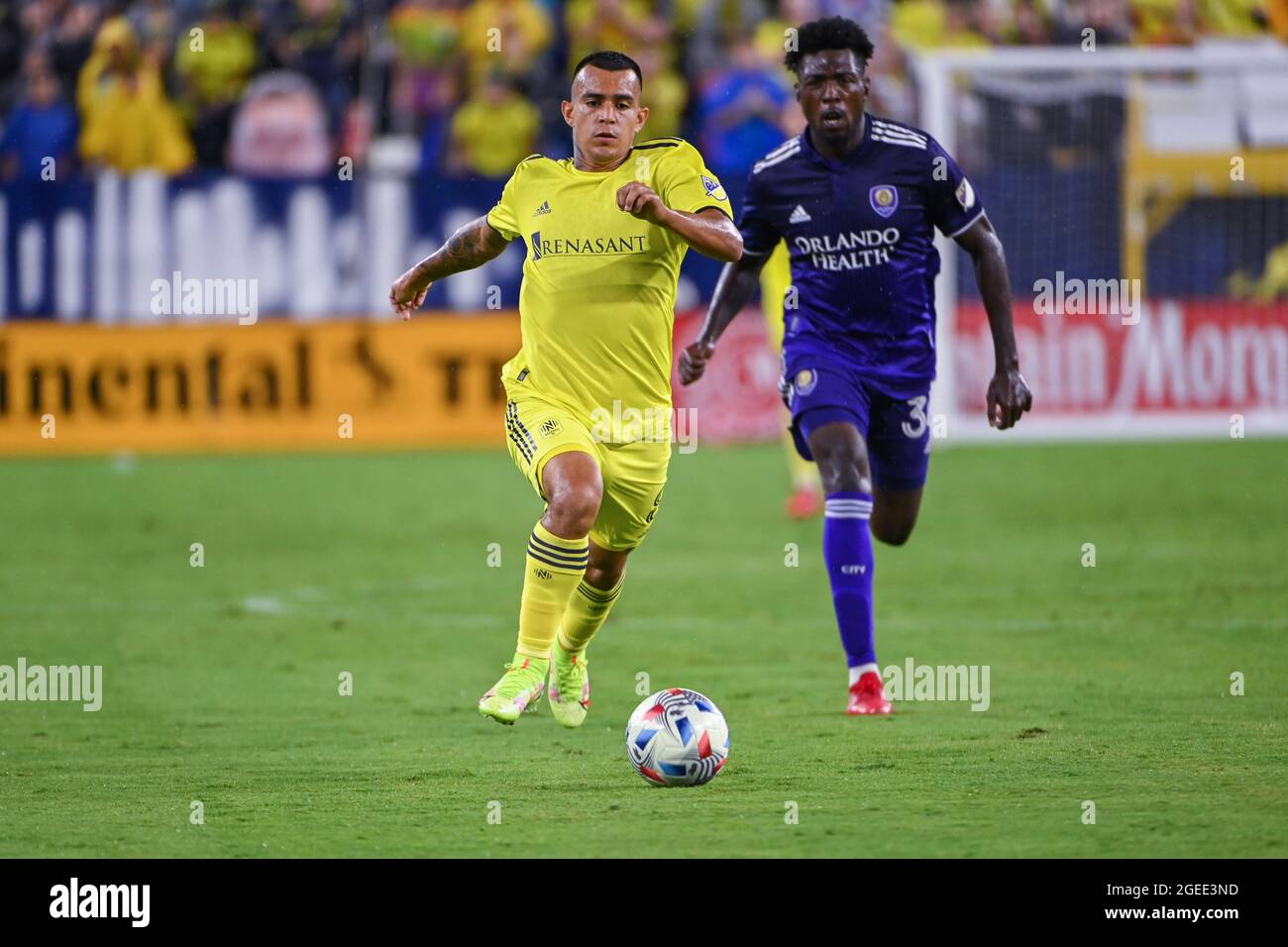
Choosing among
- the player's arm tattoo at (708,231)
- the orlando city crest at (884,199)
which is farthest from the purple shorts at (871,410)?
the player's arm tattoo at (708,231)

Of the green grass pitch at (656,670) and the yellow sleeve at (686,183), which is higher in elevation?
the yellow sleeve at (686,183)

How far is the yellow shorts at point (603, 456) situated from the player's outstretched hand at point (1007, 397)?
123 centimetres

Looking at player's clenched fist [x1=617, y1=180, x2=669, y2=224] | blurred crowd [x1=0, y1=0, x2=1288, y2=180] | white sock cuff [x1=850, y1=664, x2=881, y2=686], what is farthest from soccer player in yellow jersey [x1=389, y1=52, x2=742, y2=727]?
blurred crowd [x1=0, y1=0, x2=1288, y2=180]

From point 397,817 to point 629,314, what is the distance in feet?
7.07

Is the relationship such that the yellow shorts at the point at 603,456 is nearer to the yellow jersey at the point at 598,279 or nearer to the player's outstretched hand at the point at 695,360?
the yellow jersey at the point at 598,279

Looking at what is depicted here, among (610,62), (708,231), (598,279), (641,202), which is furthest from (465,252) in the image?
(641,202)

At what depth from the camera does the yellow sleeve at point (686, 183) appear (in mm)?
7312

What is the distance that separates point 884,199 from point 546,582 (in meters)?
2.08

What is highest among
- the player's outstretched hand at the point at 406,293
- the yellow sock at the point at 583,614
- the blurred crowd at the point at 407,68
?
the blurred crowd at the point at 407,68

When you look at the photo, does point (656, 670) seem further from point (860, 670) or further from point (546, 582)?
point (546, 582)

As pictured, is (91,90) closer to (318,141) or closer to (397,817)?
(318,141)

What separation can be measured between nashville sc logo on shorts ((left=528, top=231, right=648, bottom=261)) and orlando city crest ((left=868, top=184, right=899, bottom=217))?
3.87 ft

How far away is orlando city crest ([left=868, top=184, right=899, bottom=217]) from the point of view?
824cm

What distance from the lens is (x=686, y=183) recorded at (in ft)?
24.1
